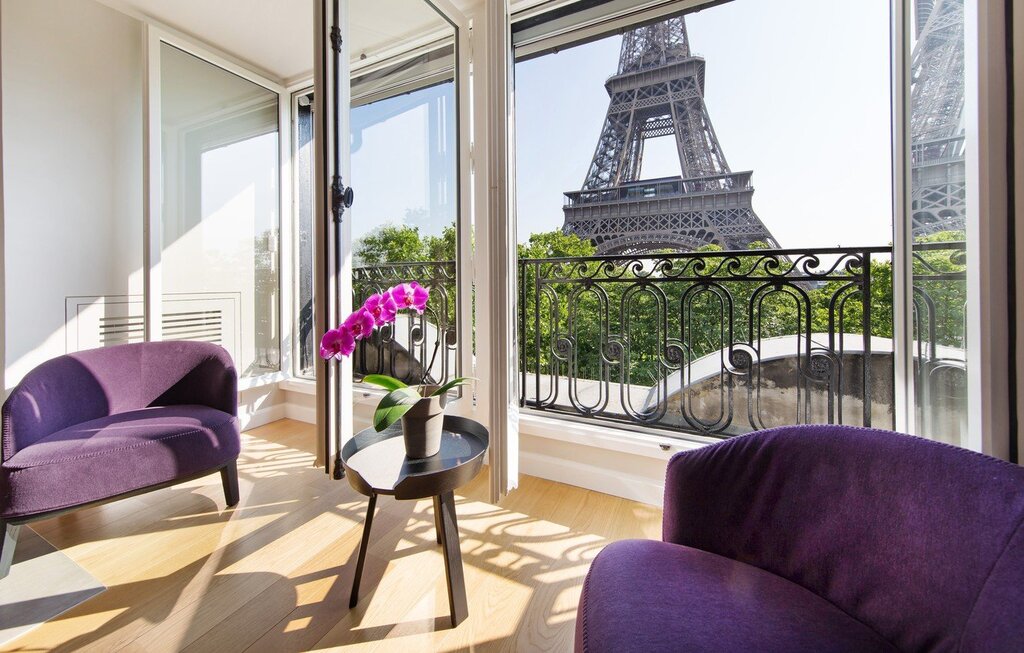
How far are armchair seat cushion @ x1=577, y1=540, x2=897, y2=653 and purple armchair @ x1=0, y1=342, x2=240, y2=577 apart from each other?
163cm

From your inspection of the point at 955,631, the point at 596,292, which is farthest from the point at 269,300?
the point at 955,631

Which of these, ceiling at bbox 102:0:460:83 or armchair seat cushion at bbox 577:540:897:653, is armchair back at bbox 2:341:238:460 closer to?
ceiling at bbox 102:0:460:83

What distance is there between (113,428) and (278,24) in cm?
233

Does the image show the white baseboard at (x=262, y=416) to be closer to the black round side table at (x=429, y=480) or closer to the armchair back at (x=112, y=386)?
the armchair back at (x=112, y=386)

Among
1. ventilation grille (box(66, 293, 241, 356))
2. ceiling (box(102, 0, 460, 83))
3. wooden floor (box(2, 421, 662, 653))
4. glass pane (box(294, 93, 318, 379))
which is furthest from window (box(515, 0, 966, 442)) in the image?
ventilation grille (box(66, 293, 241, 356))

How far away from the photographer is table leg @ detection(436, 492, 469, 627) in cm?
118

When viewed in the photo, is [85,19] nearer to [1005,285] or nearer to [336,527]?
[336,527]

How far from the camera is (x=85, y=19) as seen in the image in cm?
220

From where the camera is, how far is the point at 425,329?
2.34 meters

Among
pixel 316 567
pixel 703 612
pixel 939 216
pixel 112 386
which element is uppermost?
pixel 939 216

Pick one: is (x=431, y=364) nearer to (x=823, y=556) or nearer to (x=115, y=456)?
(x=115, y=456)

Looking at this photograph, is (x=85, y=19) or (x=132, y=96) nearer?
(x=85, y=19)

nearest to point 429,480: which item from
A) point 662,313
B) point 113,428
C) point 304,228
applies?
point 113,428

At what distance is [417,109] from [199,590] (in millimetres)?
2249
